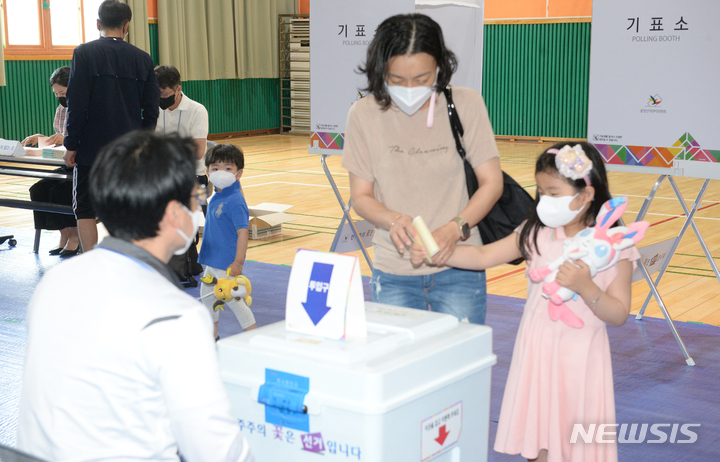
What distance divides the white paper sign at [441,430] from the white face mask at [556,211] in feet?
2.27

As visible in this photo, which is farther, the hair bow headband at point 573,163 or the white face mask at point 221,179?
the white face mask at point 221,179

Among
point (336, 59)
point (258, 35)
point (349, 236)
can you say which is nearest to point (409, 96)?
point (349, 236)

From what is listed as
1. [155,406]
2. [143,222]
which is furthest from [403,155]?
[155,406]

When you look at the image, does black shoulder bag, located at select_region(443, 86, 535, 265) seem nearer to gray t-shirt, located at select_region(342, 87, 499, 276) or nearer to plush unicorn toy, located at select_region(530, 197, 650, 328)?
gray t-shirt, located at select_region(342, 87, 499, 276)

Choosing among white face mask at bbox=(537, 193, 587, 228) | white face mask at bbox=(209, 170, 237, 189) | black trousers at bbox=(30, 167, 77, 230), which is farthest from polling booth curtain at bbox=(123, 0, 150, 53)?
white face mask at bbox=(537, 193, 587, 228)

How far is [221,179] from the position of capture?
11.4 feet

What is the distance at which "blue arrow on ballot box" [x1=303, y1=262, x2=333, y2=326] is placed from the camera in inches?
51.3

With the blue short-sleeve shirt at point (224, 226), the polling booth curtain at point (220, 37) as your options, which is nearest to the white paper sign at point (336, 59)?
the blue short-sleeve shirt at point (224, 226)

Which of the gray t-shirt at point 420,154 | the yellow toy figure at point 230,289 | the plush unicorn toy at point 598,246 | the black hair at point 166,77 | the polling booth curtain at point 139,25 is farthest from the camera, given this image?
the polling booth curtain at point 139,25

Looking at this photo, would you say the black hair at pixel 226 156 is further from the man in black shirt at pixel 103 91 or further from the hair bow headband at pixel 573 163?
the hair bow headband at pixel 573 163

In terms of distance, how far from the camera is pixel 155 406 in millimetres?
1166

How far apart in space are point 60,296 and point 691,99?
330 centimetres

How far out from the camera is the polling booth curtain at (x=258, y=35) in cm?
1444

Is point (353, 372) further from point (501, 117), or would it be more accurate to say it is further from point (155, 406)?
point (501, 117)
